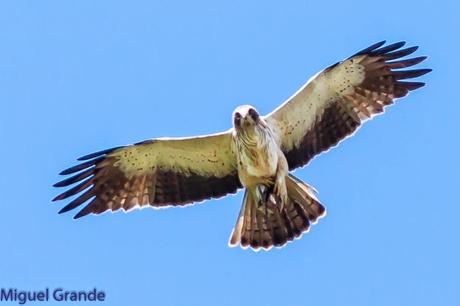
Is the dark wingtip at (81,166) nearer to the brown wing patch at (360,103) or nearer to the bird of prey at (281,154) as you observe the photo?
the bird of prey at (281,154)

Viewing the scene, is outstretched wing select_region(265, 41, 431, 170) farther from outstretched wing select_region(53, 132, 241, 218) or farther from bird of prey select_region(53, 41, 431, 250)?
outstretched wing select_region(53, 132, 241, 218)

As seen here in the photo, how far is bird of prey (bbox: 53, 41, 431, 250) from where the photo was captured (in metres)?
8.43

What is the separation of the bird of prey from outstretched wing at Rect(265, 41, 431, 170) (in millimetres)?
12

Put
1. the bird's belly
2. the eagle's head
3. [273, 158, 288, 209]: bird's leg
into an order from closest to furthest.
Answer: the eagle's head < the bird's belly < [273, 158, 288, 209]: bird's leg

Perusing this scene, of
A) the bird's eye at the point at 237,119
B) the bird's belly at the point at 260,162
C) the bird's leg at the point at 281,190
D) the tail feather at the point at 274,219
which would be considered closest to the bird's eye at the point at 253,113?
the bird's eye at the point at 237,119

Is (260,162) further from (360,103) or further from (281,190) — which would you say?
(360,103)

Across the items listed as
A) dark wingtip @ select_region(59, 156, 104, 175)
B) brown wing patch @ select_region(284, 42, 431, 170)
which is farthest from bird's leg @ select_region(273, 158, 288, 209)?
dark wingtip @ select_region(59, 156, 104, 175)

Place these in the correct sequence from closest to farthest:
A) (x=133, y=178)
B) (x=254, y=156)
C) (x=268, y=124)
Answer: (x=254, y=156), (x=268, y=124), (x=133, y=178)

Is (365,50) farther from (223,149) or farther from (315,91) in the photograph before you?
(223,149)

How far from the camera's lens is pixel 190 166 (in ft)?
29.0

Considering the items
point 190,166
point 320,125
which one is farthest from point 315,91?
point 190,166

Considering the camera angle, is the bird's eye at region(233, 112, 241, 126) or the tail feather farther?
the tail feather

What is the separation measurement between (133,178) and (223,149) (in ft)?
4.17

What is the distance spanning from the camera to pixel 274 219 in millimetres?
8617
